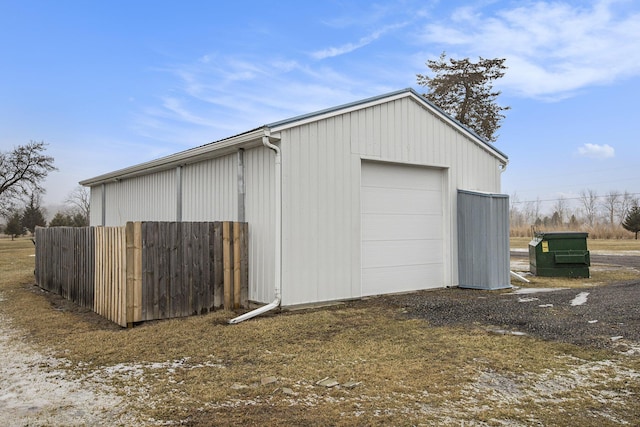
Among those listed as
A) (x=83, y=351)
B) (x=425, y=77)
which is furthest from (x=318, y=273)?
(x=425, y=77)

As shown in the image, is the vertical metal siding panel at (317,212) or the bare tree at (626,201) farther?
the bare tree at (626,201)

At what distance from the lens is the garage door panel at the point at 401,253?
850 centimetres

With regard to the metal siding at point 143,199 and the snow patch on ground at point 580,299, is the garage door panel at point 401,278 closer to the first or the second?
the snow patch on ground at point 580,299

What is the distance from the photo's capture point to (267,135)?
273 inches

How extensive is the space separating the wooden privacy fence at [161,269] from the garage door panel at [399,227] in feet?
7.98

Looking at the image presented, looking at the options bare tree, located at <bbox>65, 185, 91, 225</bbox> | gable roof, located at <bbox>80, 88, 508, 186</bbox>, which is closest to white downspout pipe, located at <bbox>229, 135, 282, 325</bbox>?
→ gable roof, located at <bbox>80, 88, 508, 186</bbox>

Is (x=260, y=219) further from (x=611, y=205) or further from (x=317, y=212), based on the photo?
(x=611, y=205)

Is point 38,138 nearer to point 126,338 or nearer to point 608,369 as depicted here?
point 126,338

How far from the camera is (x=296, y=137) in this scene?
7.33m

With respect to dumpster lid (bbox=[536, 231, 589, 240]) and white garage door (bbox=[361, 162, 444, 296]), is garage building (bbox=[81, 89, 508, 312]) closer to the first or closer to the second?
white garage door (bbox=[361, 162, 444, 296])

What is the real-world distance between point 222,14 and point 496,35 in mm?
7110

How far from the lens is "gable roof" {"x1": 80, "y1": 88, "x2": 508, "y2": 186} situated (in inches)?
282

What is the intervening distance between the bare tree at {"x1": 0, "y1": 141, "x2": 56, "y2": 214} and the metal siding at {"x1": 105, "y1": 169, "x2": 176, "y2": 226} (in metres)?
28.3

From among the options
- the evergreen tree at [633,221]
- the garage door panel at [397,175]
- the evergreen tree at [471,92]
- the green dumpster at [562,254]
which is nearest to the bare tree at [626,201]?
the evergreen tree at [633,221]
